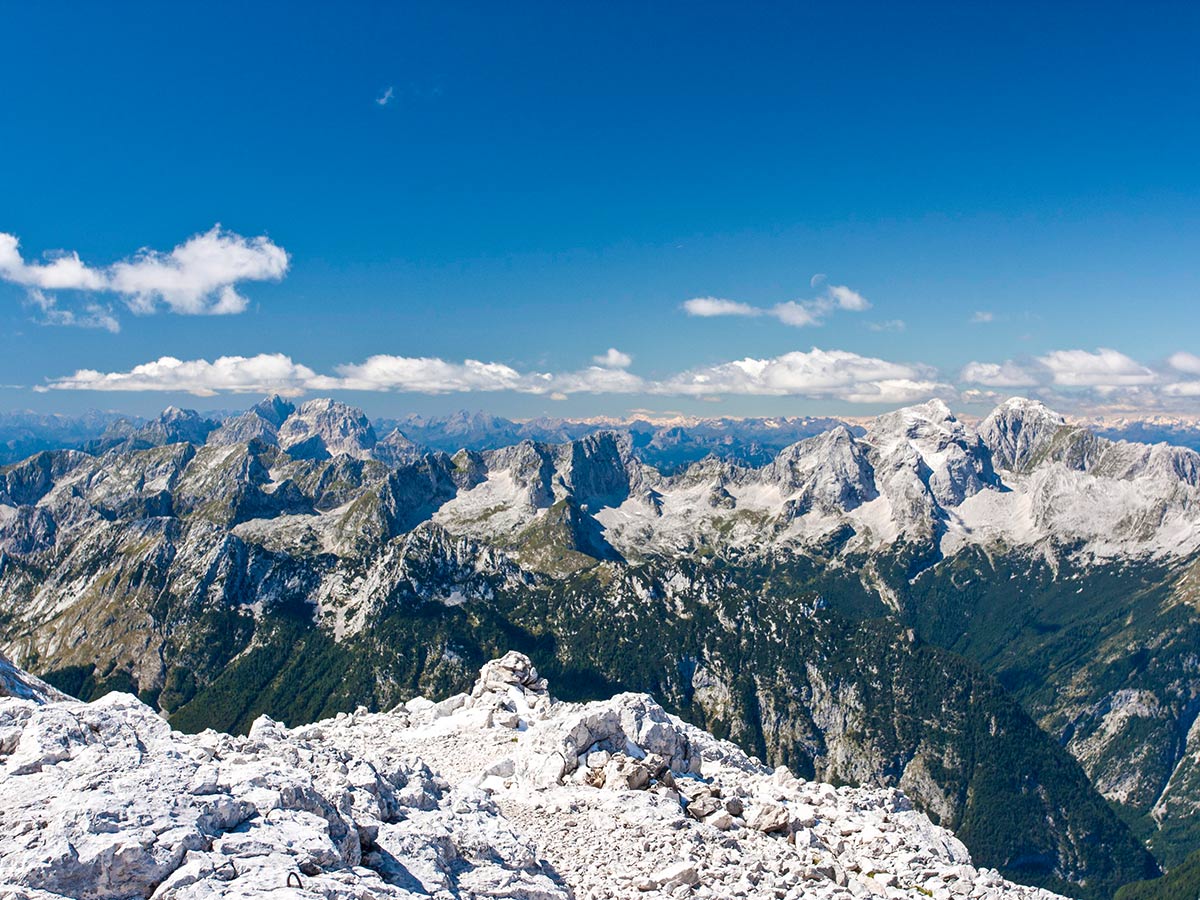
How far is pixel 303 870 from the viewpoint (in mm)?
23500

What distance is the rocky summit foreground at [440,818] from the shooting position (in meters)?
22.5

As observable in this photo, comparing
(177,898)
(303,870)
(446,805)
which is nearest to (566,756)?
(446,805)

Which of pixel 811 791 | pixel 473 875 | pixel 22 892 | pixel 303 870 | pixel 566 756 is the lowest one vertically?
Result: pixel 811 791

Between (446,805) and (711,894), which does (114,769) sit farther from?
(711,894)

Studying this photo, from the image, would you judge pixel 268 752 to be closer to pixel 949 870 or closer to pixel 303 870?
pixel 303 870

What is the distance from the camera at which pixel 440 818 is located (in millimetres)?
35438

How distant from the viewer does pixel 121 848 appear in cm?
2180

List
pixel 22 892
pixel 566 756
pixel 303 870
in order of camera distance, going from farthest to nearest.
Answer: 1. pixel 566 756
2. pixel 303 870
3. pixel 22 892

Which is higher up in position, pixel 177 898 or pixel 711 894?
pixel 177 898

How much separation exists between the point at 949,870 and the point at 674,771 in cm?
1860

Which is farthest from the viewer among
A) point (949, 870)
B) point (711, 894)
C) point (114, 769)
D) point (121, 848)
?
point (949, 870)

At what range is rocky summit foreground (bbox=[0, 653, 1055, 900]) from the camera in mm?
22520

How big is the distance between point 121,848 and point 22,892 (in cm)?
244

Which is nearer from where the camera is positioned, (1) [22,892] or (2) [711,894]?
(1) [22,892]
